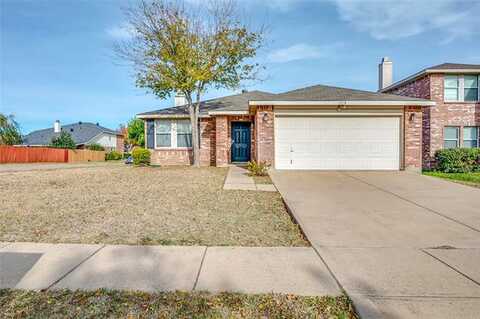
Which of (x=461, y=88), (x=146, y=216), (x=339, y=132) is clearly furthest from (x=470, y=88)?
(x=146, y=216)

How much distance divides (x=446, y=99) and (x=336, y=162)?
9.15 metres

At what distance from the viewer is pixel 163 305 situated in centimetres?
244

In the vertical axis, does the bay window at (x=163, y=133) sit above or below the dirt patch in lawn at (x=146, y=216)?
above

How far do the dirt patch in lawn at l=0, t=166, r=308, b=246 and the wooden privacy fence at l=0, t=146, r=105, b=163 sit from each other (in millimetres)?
20458

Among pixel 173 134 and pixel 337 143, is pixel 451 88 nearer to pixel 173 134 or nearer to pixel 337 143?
pixel 337 143

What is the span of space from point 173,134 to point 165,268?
45.4ft

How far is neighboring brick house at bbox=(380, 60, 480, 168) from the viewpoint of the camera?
1541 centimetres

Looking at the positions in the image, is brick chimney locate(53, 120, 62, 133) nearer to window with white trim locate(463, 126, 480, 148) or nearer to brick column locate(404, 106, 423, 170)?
brick column locate(404, 106, 423, 170)

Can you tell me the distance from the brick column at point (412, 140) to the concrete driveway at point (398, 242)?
308 centimetres

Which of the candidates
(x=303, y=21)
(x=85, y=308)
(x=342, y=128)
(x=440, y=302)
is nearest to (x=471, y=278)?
(x=440, y=302)

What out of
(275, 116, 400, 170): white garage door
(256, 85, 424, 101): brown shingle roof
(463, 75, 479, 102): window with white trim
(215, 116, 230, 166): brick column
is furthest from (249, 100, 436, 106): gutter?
(463, 75, 479, 102): window with white trim

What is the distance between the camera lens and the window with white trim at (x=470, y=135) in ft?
51.1

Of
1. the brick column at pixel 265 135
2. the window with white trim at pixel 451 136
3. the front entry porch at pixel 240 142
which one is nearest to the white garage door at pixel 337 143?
the brick column at pixel 265 135

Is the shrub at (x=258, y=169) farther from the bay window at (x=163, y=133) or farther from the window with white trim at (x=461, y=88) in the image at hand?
the window with white trim at (x=461, y=88)
